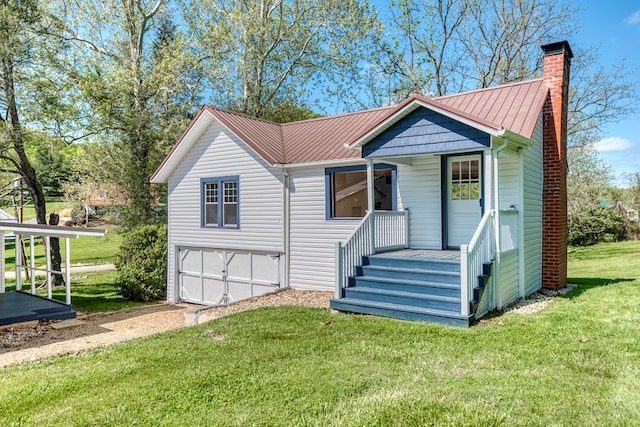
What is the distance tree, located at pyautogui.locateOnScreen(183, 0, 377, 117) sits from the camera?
22.5 m

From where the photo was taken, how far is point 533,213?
9391mm

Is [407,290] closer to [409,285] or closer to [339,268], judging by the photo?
[409,285]

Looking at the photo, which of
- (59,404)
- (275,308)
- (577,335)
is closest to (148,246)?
(275,308)

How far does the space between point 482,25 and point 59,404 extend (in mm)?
23070

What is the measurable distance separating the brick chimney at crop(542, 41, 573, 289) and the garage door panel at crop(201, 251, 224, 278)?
9.28 m

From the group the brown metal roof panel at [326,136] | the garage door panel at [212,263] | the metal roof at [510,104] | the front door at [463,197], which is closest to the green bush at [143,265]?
the garage door panel at [212,263]

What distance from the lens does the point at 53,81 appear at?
16922 millimetres

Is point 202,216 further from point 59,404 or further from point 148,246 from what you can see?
point 59,404

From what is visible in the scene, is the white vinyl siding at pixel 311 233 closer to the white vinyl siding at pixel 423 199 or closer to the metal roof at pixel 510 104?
the white vinyl siding at pixel 423 199

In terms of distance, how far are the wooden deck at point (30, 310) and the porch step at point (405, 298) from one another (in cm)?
696

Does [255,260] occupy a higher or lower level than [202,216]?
lower

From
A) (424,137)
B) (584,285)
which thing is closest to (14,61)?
(424,137)

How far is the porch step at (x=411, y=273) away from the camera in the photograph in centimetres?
729

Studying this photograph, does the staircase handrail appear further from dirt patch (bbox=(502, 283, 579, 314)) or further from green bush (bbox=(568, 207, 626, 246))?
green bush (bbox=(568, 207, 626, 246))
